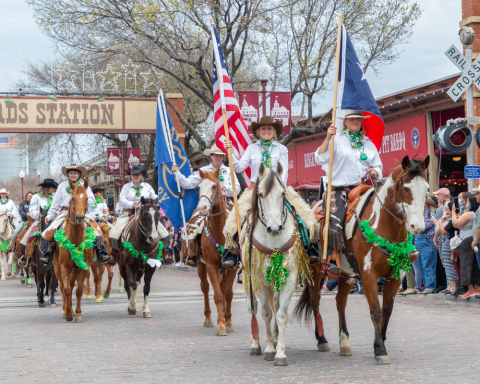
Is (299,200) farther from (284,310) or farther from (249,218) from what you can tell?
(284,310)

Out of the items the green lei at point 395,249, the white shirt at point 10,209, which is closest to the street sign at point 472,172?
the green lei at point 395,249

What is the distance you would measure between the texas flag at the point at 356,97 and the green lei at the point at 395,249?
160cm

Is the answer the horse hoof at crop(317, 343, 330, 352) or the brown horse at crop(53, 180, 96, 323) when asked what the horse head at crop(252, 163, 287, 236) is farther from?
the brown horse at crop(53, 180, 96, 323)

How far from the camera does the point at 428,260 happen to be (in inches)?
609

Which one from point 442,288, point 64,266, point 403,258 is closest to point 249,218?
point 403,258

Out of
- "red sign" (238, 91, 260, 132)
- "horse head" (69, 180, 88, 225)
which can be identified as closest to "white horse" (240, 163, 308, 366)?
"horse head" (69, 180, 88, 225)

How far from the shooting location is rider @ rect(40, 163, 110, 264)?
43.0 ft

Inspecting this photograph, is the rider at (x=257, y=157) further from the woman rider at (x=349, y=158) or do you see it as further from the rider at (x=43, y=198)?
the rider at (x=43, y=198)

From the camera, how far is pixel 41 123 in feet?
102

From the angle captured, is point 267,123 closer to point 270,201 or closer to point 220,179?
point 270,201

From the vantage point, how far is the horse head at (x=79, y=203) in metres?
12.2

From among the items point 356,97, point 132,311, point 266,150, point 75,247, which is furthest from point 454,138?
point 75,247

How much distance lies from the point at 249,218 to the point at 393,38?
19919mm

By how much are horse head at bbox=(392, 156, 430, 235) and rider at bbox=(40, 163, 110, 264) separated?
6.64 m
